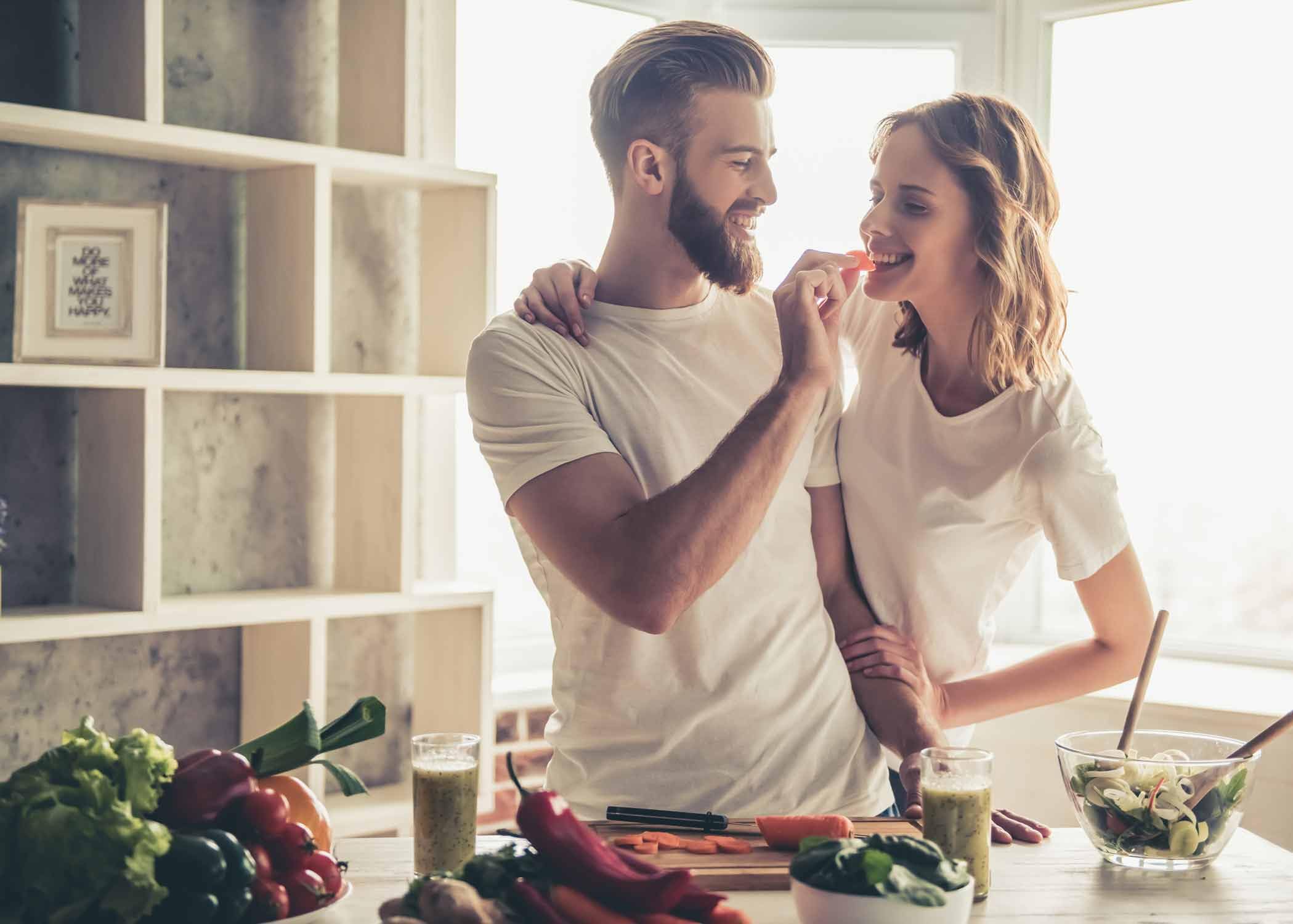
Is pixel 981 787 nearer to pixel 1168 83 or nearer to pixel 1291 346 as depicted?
pixel 1291 346

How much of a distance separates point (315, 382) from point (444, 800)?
1.35m

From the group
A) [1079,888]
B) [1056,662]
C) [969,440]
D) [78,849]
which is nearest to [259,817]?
[78,849]

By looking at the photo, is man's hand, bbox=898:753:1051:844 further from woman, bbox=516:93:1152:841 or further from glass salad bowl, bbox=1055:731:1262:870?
woman, bbox=516:93:1152:841

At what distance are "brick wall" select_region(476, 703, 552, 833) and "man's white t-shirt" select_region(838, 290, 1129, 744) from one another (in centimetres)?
123

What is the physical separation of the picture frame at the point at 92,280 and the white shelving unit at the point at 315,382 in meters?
0.06

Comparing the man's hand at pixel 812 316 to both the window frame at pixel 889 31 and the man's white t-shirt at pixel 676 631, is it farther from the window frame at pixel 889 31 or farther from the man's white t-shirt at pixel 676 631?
the window frame at pixel 889 31

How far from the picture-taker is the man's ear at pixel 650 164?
6.63 feet

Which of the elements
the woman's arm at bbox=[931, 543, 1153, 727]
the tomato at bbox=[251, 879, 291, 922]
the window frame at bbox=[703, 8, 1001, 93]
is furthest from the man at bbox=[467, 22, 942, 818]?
the window frame at bbox=[703, 8, 1001, 93]

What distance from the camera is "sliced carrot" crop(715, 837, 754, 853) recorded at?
4.71ft

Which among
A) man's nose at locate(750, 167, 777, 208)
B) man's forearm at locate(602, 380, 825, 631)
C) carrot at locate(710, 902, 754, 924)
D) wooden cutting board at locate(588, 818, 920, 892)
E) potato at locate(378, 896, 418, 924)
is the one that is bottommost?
wooden cutting board at locate(588, 818, 920, 892)

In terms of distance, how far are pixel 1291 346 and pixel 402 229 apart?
2.16 m

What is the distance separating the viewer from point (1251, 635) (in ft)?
10.6

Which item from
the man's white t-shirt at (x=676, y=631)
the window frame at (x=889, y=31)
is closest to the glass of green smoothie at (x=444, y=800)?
the man's white t-shirt at (x=676, y=631)

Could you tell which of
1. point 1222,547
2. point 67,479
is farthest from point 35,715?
point 1222,547
